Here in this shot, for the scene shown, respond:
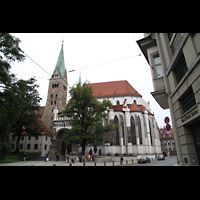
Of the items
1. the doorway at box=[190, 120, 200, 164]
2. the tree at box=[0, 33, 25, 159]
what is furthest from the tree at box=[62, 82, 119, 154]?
the doorway at box=[190, 120, 200, 164]

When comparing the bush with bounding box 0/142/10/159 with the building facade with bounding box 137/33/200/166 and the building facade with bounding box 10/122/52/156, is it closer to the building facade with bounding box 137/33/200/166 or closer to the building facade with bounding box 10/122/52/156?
the building facade with bounding box 10/122/52/156

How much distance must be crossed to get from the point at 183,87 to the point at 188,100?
2.14ft

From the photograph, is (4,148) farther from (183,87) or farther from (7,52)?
(183,87)

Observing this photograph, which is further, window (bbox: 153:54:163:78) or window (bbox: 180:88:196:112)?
window (bbox: 153:54:163:78)

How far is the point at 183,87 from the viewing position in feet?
→ 23.0

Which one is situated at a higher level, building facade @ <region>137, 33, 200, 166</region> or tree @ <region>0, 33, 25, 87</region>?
tree @ <region>0, 33, 25, 87</region>

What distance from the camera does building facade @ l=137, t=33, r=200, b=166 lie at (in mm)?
5973

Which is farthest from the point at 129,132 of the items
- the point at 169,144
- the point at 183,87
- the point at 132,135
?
the point at 169,144

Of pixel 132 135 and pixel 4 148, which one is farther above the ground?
pixel 132 135

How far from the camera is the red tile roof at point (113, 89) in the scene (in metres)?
42.3

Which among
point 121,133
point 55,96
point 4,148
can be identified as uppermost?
point 55,96
